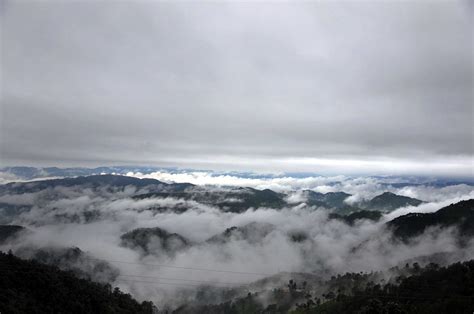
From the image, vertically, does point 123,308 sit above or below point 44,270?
below

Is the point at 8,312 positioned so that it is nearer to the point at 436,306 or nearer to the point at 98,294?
the point at 98,294

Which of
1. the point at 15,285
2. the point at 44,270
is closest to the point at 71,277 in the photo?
the point at 44,270

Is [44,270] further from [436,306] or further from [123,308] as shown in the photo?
[436,306]

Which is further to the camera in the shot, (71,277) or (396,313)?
(71,277)

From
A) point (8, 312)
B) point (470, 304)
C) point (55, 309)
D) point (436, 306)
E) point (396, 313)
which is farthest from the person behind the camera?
point (436, 306)

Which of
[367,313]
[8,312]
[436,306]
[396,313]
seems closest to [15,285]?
[8,312]

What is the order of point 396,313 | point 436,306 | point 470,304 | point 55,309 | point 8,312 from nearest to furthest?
point 8,312 → point 396,313 → point 55,309 → point 470,304 → point 436,306
